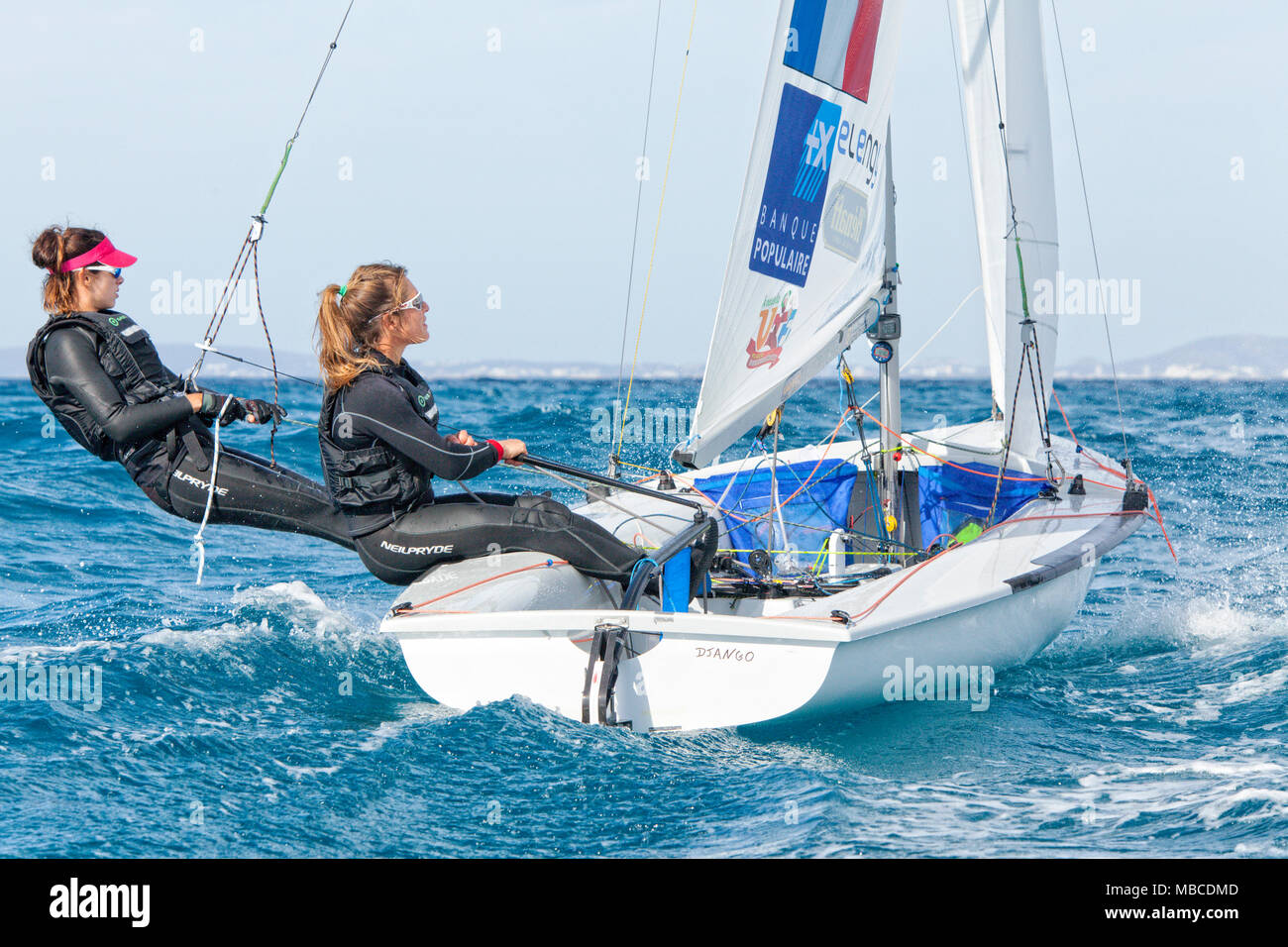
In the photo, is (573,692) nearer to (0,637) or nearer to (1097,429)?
(0,637)

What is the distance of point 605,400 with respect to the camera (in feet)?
61.7

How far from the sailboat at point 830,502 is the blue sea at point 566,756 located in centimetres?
17

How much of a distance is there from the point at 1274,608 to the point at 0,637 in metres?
5.47

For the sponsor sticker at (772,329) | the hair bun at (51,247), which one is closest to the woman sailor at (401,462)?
the hair bun at (51,247)

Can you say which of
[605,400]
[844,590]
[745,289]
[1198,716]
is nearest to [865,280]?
[745,289]

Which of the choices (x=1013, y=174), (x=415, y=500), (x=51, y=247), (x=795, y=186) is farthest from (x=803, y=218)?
(x=51, y=247)

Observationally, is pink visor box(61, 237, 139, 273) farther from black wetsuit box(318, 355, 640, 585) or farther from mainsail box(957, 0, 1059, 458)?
mainsail box(957, 0, 1059, 458)

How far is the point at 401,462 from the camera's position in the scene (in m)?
3.66

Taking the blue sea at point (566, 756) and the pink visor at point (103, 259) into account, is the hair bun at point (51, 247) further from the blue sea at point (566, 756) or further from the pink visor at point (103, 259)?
the blue sea at point (566, 756)

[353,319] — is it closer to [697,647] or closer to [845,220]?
[697,647]

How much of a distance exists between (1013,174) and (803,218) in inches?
55.3

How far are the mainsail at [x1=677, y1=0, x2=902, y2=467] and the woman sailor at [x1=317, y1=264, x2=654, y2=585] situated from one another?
959 millimetres

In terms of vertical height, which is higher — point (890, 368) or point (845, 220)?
point (845, 220)

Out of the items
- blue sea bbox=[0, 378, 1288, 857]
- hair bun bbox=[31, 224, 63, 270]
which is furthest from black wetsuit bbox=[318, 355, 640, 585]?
hair bun bbox=[31, 224, 63, 270]
